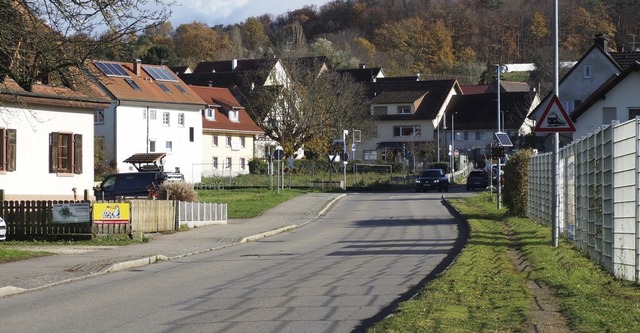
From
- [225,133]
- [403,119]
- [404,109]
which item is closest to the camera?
[225,133]

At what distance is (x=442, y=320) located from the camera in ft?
37.4

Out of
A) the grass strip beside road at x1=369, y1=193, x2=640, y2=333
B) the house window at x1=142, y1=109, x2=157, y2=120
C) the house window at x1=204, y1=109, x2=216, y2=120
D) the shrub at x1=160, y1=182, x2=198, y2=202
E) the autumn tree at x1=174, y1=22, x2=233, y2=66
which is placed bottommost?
the grass strip beside road at x1=369, y1=193, x2=640, y2=333

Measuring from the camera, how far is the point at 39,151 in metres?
35.3

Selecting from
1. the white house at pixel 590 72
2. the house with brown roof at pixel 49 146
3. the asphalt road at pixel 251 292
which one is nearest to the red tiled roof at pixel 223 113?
the white house at pixel 590 72

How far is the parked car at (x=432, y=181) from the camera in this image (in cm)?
7000

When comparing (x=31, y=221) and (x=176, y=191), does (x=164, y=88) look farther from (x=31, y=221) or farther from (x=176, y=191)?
(x=31, y=221)

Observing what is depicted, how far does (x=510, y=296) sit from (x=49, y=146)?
25.3 metres

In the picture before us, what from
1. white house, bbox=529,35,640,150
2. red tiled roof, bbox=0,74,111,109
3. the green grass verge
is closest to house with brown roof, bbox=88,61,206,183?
the green grass verge

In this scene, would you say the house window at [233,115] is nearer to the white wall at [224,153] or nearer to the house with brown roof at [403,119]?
→ the white wall at [224,153]

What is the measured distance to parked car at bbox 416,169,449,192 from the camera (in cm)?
7000

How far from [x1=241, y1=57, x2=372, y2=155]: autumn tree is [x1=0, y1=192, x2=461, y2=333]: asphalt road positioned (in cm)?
6191

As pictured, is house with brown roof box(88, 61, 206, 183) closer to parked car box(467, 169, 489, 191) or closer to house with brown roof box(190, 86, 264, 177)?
house with brown roof box(190, 86, 264, 177)

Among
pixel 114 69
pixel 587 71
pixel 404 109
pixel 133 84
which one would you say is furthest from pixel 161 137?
pixel 404 109

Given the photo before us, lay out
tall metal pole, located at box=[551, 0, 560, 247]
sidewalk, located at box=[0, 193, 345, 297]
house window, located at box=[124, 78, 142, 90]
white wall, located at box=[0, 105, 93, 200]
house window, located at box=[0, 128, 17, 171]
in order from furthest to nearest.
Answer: house window, located at box=[124, 78, 142, 90] → white wall, located at box=[0, 105, 93, 200] → house window, located at box=[0, 128, 17, 171] → tall metal pole, located at box=[551, 0, 560, 247] → sidewalk, located at box=[0, 193, 345, 297]
